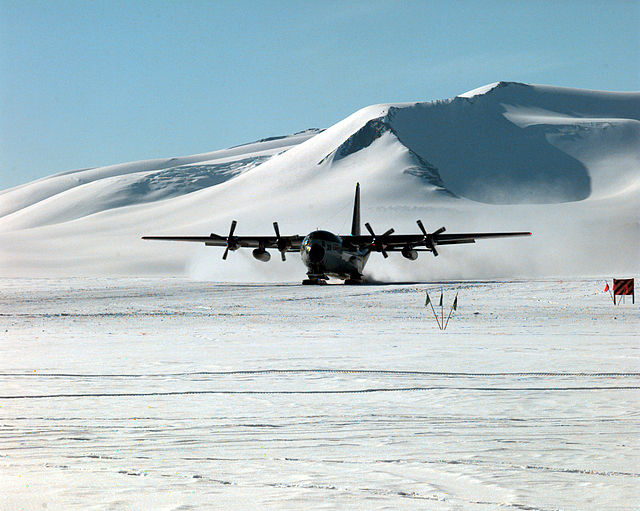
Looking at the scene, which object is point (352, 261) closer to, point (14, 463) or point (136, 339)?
point (136, 339)

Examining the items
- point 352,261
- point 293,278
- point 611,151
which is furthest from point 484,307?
point 611,151

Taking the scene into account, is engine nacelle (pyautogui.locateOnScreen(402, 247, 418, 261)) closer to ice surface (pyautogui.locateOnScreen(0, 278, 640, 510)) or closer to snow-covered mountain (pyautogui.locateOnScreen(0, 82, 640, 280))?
ice surface (pyautogui.locateOnScreen(0, 278, 640, 510))

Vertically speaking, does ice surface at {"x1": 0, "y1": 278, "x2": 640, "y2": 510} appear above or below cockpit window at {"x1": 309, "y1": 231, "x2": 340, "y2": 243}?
below

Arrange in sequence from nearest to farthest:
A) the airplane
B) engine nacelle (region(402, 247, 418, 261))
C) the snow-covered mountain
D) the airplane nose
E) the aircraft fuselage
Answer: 1. the airplane nose
2. the aircraft fuselage
3. the airplane
4. engine nacelle (region(402, 247, 418, 261))
5. the snow-covered mountain

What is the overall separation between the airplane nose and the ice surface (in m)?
29.3

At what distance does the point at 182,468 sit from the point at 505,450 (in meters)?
3.36

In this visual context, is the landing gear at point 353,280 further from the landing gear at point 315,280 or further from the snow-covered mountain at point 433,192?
the snow-covered mountain at point 433,192

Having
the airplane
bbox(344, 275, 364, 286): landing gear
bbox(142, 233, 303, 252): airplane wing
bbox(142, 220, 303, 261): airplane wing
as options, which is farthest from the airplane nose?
bbox(142, 233, 303, 252): airplane wing

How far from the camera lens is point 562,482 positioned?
262 inches

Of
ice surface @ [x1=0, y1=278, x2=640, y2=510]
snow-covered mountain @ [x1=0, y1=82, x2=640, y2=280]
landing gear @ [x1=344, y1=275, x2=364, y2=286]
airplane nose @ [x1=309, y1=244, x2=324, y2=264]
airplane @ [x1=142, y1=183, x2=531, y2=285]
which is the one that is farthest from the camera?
snow-covered mountain @ [x1=0, y1=82, x2=640, y2=280]

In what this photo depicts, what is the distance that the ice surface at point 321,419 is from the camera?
646 cm

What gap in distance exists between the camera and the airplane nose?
50.1 metres

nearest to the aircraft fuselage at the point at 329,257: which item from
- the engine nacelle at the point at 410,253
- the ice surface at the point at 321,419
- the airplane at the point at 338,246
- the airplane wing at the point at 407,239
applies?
the airplane at the point at 338,246

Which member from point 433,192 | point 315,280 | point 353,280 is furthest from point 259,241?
point 433,192
